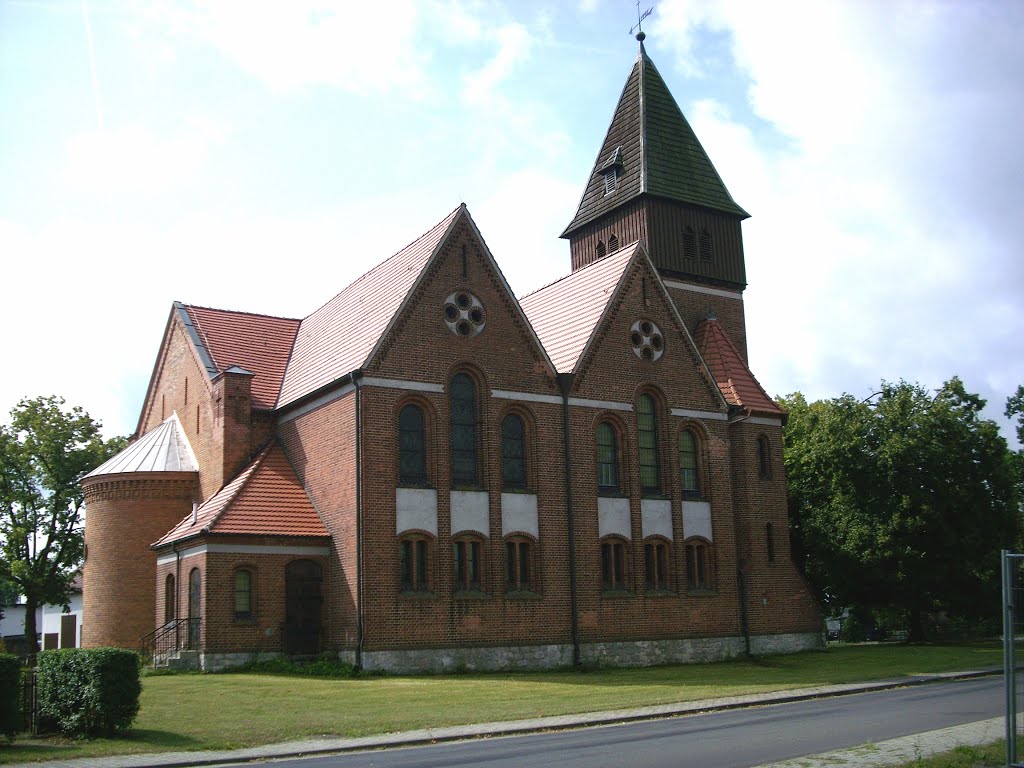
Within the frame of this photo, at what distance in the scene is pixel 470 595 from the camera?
102 ft

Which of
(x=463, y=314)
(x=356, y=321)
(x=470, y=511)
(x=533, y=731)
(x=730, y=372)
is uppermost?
(x=356, y=321)

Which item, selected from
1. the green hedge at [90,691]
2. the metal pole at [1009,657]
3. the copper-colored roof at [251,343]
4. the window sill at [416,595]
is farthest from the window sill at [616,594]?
the metal pole at [1009,657]

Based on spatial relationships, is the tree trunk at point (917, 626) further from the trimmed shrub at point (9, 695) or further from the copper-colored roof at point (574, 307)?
the trimmed shrub at point (9, 695)

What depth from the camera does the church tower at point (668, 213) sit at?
42.2m

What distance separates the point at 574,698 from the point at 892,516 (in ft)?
70.4

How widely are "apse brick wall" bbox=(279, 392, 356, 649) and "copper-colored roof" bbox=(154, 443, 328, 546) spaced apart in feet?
1.42

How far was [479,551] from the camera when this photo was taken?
3173 cm

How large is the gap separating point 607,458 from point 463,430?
17.5ft

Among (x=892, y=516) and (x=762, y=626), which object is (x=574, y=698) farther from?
(x=892, y=516)

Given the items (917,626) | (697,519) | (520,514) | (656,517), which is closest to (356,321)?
(520,514)

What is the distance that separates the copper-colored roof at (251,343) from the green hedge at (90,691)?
1757 centimetres

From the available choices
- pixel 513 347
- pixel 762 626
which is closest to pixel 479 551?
pixel 513 347

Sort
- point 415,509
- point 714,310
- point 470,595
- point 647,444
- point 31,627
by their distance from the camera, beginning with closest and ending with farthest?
point 415,509 < point 470,595 < point 647,444 < point 714,310 < point 31,627

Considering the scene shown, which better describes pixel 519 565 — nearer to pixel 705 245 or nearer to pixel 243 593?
pixel 243 593
